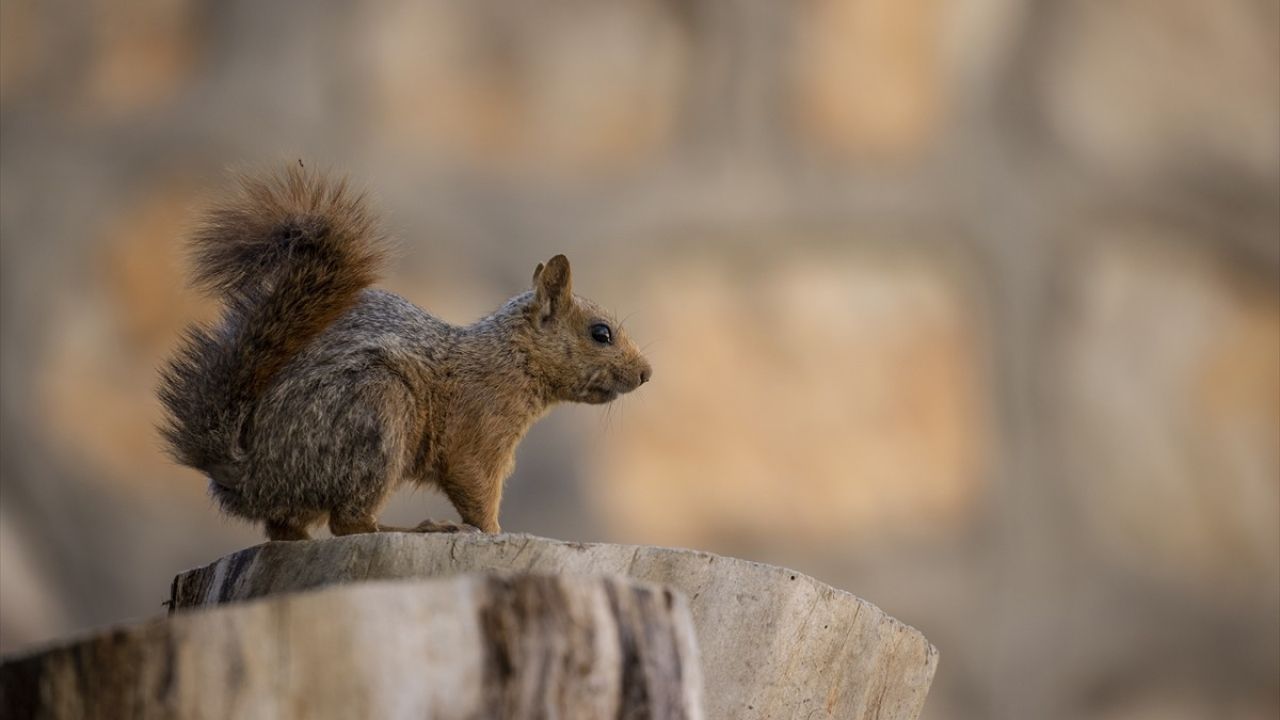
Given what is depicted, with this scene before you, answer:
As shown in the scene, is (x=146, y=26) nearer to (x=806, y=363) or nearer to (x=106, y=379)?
(x=106, y=379)

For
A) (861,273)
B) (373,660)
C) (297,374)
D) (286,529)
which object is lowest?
(373,660)

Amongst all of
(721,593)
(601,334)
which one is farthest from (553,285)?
(721,593)

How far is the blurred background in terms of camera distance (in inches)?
84.1

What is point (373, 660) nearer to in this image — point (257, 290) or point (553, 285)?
point (257, 290)

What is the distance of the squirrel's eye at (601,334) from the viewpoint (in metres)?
1.90

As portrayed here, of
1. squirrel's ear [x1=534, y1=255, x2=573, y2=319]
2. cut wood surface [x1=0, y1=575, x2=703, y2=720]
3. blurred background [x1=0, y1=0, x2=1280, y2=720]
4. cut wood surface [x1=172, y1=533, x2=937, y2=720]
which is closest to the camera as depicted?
cut wood surface [x1=0, y1=575, x2=703, y2=720]

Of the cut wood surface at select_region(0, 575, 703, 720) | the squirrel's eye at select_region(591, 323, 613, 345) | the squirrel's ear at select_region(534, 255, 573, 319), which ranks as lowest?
the cut wood surface at select_region(0, 575, 703, 720)

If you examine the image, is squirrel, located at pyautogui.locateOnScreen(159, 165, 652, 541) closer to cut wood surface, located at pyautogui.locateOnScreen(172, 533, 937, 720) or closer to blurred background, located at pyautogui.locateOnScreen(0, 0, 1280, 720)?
cut wood surface, located at pyautogui.locateOnScreen(172, 533, 937, 720)

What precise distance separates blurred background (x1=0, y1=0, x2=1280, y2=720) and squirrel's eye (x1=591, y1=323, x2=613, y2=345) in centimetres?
25

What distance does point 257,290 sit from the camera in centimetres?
153

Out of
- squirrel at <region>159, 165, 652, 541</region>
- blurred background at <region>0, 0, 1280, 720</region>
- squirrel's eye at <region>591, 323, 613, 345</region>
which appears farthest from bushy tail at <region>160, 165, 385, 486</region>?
blurred background at <region>0, 0, 1280, 720</region>

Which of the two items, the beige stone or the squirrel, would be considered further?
the beige stone

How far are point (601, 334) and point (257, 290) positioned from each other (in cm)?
49

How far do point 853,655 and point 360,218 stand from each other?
62 cm
